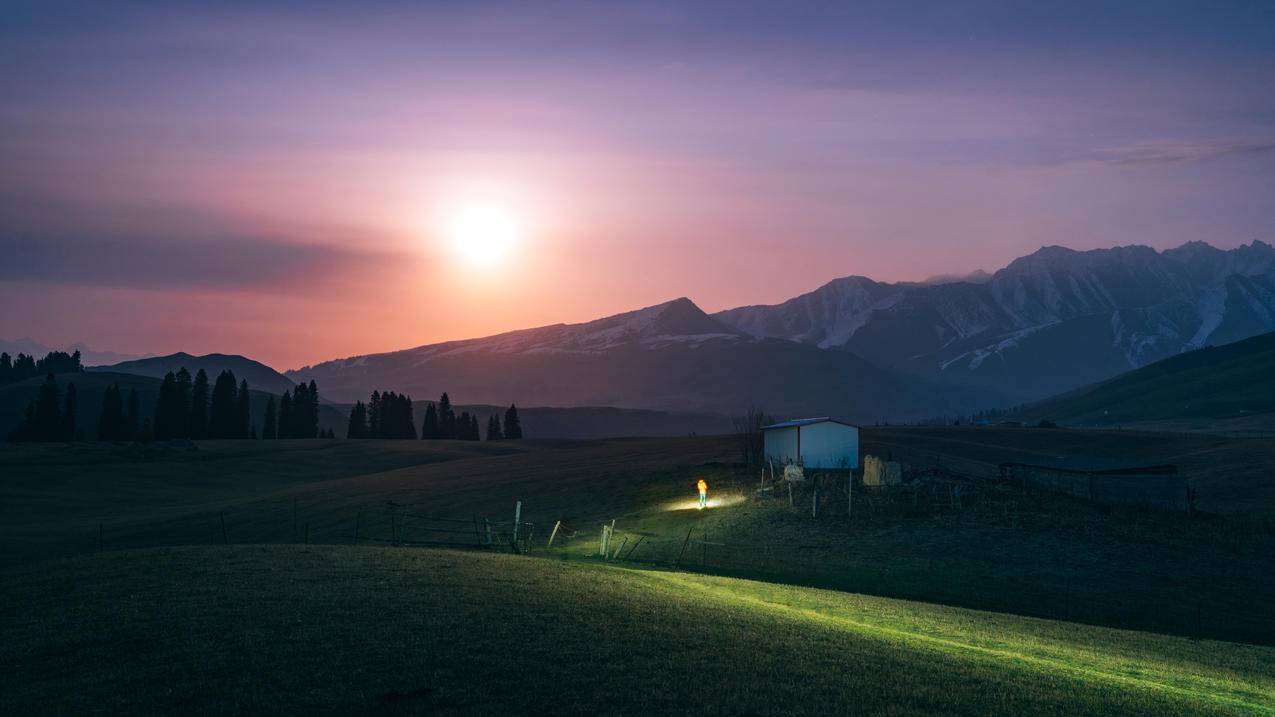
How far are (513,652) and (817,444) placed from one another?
6299 cm

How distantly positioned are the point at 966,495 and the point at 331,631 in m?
51.3

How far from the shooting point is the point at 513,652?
20.5 meters

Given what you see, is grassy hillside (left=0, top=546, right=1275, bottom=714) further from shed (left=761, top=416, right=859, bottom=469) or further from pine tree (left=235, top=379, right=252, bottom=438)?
pine tree (left=235, top=379, right=252, bottom=438)

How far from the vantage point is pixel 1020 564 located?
50.2m

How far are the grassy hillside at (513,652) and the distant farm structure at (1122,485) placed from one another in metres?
38.1

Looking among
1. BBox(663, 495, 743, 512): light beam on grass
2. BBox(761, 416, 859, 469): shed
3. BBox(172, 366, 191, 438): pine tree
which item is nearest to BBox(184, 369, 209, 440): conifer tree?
BBox(172, 366, 191, 438): pine tree

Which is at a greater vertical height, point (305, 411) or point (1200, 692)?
point (305, 411)

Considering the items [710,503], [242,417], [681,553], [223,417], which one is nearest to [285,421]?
[242,417]

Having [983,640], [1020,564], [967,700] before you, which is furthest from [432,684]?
[1020,564]

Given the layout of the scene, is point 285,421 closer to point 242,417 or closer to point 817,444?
point 242,417

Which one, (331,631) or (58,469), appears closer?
(331,631)

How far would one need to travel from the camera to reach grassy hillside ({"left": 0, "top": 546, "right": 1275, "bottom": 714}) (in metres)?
17.9

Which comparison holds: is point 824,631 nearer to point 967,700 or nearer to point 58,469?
point 967,700

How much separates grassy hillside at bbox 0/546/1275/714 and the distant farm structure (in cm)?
3811
